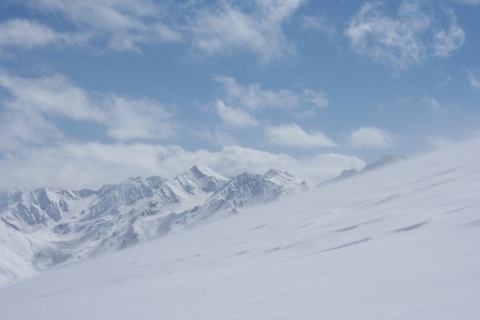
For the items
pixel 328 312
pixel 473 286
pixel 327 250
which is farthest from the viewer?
pixel 327 250

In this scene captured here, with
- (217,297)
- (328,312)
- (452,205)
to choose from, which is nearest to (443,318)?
(328,312)

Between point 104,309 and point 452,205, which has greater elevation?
point 452,205

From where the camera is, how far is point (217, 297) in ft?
27.9

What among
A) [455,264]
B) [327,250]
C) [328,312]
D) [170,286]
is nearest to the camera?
[328,312]

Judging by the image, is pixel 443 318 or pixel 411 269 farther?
pixel 411 269

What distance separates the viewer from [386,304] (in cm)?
528

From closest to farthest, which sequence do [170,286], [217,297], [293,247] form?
1. [217,297]
2. [170,286]
3. [293,247]

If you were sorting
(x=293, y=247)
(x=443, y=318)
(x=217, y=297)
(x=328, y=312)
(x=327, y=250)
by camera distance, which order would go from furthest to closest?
(x=293, y=247) → (x=327, y=250) → (x=217, y=297) → (x=328, y=312) → (x=443, y=318)

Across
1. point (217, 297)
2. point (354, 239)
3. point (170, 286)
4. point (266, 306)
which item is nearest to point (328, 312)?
point (266, 306)

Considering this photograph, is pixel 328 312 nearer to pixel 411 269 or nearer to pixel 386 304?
pixel 386 304

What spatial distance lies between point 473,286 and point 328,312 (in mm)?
1871

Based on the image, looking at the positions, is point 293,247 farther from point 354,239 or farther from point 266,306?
point 266,306

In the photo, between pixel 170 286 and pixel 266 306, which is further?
pixel 170 286

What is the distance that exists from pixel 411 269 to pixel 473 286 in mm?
1573
